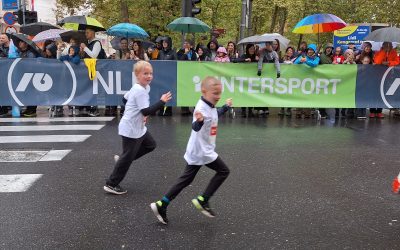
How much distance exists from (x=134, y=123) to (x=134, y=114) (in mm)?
109

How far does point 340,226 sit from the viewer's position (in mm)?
4586

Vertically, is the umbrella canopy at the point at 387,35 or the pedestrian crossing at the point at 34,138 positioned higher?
the umbrella canopy at the point at 387,35

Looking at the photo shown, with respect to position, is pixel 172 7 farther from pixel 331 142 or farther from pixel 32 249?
pixel 32 249

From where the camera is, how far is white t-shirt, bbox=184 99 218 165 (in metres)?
4.46

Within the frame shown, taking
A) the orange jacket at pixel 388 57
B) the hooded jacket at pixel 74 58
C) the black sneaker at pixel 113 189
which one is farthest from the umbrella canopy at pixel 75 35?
the orange jacket at pixel 388 57

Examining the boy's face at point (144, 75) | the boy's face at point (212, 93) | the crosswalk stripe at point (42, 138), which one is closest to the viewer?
the boy's face at point (212, 93)

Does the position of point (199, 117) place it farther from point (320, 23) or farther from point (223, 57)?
point (320, 23)

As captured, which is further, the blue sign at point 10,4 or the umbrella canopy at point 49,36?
the blue sign at point 10,4

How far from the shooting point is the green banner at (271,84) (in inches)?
462

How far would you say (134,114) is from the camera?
5348 millimetres

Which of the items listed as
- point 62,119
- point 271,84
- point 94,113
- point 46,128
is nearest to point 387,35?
point 271,84

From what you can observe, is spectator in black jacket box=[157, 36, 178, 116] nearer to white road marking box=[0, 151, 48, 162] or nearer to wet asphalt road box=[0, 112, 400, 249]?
wet asphalt road box=[0, 112, 400, 249]

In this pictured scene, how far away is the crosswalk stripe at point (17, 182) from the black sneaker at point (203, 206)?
235 centimetres

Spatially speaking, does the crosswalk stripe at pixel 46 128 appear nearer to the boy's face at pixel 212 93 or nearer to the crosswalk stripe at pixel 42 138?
the crosswalk stripe at pixel 42 138
